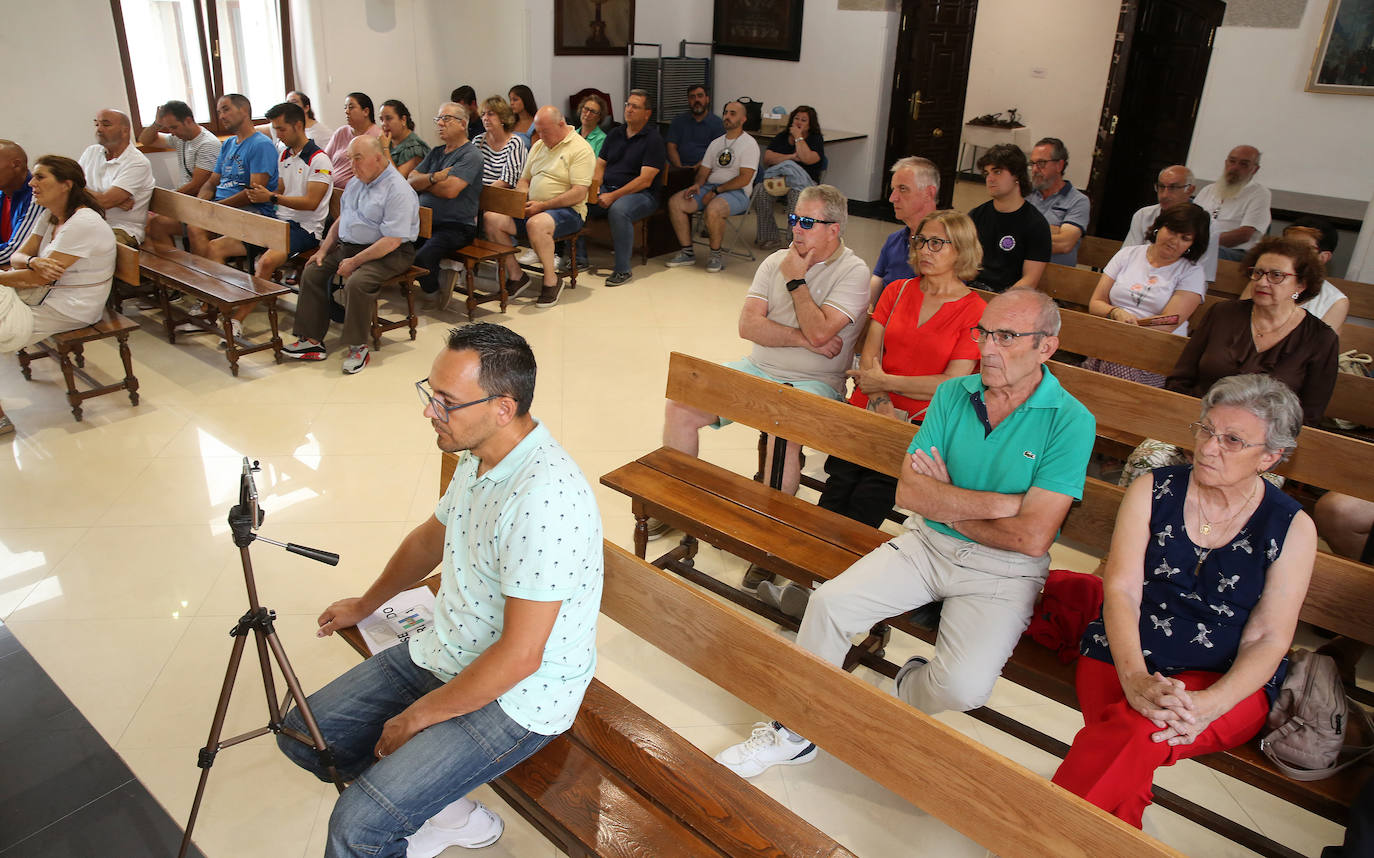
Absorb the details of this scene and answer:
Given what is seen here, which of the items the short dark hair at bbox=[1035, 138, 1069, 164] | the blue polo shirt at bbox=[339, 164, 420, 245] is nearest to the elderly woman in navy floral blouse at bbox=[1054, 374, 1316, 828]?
the short dark hair at bbox=[1035, 138, 1069, 164]

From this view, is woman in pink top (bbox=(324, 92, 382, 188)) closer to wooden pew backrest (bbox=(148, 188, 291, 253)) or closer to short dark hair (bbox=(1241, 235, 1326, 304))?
wooden pew backrest (bbox=(148, 188, 291, 253))

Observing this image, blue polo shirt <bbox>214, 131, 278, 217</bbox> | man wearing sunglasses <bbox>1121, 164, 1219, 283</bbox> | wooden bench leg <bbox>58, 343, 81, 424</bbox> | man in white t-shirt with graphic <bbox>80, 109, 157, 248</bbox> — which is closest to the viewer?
wooden bench leg <bbox>58, 343, 81, 424</bbox>

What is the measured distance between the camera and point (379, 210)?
5.32 metres

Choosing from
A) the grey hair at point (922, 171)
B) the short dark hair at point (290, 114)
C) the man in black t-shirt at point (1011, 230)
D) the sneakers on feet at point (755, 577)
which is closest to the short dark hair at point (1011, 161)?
the man in black t-shirt at point (1011, 230)

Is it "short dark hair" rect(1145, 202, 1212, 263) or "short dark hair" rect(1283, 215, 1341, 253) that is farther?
"short dark hair" rect(1283, 215, 1341, 253)

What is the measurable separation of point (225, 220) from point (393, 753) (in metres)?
4.76

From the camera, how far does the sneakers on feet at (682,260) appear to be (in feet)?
25.6

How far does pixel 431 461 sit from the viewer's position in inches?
167

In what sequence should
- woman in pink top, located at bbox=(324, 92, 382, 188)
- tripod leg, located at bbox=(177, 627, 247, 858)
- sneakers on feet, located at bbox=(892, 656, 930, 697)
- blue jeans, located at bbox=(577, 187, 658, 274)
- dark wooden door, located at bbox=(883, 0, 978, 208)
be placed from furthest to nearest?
dark wooden door, located at bbox=(883, 0, 978, 208)
blue jeans, located at bbox=(577, 187, 658, 274)
woman in pink top, located at bbox=(324, 92, 382, 188)
sneakers on feet, located at bbox=(892, 656, 930, 697)
tripod leg, located at bbox=(177, 627, 247, 858)

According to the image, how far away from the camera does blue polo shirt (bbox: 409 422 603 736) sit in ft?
5.94

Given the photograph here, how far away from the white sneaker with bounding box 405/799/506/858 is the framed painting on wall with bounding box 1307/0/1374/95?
6.87m

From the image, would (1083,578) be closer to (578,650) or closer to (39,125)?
(578,650)

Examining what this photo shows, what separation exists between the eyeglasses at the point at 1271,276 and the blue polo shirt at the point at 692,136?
5.78 m

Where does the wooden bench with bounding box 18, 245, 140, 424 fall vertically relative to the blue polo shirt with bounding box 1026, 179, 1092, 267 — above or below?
below
